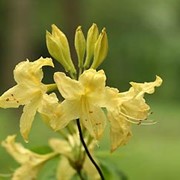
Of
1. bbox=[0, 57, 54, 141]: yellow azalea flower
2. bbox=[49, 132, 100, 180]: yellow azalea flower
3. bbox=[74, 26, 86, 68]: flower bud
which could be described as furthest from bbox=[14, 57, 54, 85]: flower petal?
bbox=[49, 132, 100, 180]: yellow azalea flower

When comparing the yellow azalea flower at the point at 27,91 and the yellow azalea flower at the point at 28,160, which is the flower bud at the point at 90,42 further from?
the yellow azalea flower at the point at 28,160

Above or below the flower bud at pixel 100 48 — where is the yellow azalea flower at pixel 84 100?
below

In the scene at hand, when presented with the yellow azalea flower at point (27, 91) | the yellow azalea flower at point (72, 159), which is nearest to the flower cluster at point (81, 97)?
the yellow azalea flower at point (27, 91)

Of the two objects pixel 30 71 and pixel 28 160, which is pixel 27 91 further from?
pixel 28 160

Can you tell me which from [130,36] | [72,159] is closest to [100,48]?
[72,159]

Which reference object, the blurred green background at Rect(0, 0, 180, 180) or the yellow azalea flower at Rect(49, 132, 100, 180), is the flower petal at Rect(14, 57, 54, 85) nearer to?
the yellow azalea flower at Rect(49, 132, 100, 180)

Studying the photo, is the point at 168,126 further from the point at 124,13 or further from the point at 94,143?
the point at 94,143

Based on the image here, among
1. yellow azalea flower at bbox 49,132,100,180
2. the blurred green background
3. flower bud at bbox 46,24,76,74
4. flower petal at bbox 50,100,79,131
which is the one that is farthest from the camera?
the blurred green background
